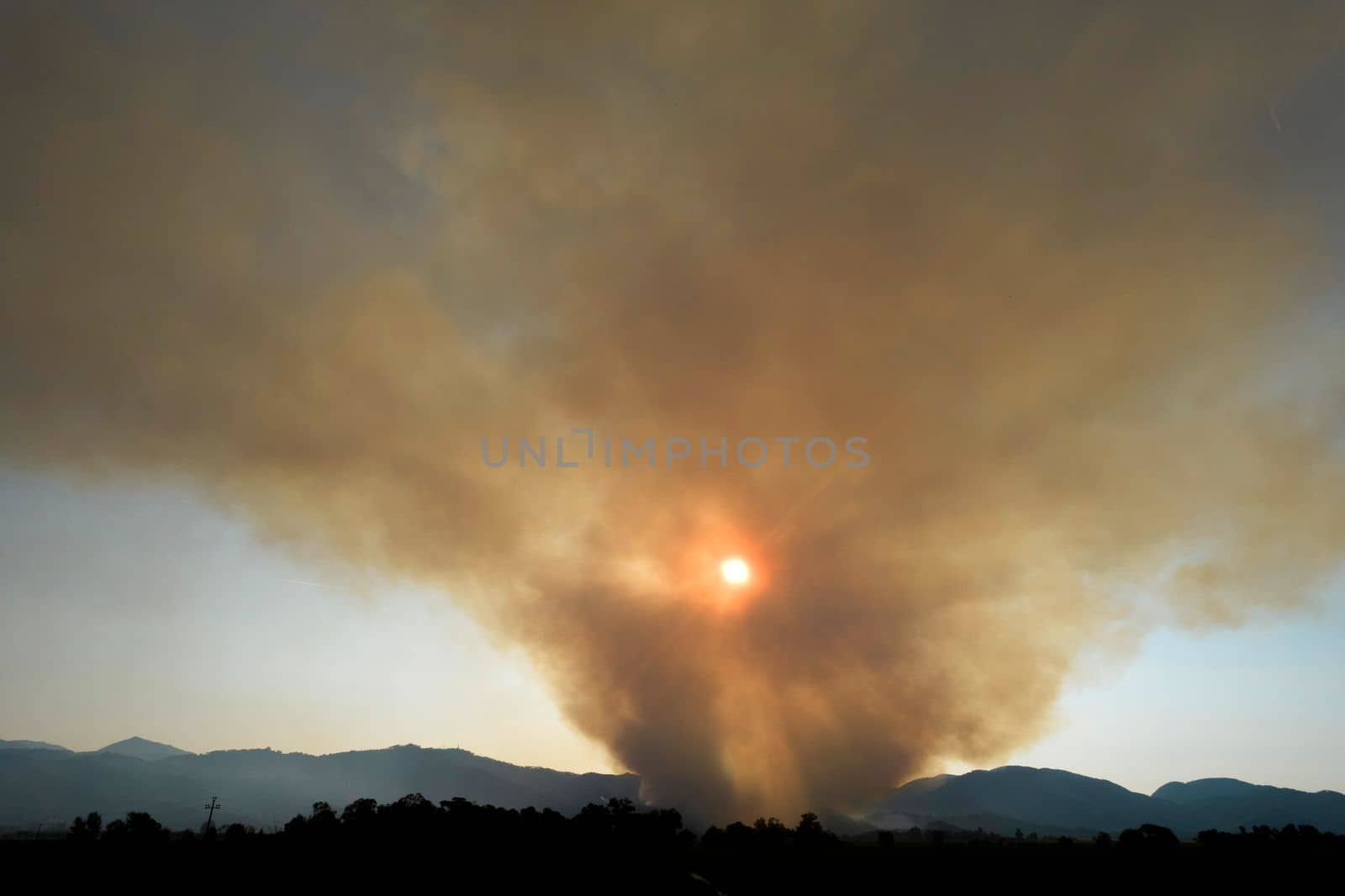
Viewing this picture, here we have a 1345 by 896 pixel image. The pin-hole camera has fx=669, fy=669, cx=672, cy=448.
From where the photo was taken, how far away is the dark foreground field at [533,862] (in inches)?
4882

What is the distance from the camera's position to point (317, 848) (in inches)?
5404

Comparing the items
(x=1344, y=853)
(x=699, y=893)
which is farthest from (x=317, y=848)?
(x=1344, y=853)

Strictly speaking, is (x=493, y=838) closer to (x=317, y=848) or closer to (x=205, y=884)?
(x=317, y=848)

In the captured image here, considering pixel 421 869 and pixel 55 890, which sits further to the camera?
pixel 421 869

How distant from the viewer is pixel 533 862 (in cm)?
13638

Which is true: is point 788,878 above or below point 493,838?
below

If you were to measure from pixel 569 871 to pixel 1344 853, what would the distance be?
8885 inches

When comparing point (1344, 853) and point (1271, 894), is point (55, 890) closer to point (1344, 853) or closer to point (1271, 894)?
point (1271, 894)

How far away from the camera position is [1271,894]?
5846 inches

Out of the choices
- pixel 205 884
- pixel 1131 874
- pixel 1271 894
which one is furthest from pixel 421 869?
pixel 1271 894

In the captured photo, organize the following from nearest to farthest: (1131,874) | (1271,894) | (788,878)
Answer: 1. (1271,894)
2. (1131,874)
3. (788,878)

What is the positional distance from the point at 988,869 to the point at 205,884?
570ft

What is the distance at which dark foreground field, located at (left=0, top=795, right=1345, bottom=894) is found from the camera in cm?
12400

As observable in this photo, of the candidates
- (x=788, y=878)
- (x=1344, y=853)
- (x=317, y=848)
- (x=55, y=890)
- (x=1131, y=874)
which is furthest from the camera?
(x=1344, y=853)
